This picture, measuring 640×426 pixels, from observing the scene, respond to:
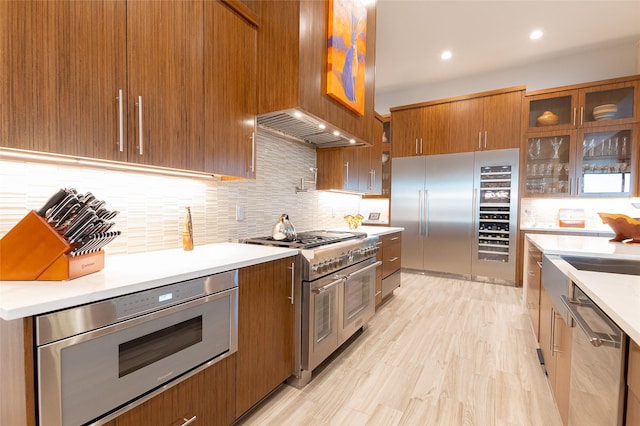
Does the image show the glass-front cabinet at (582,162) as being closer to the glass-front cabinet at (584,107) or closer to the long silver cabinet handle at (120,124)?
the glass-front cabinet at (584,107)

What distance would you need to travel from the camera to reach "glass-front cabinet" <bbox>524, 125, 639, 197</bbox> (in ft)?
12.0

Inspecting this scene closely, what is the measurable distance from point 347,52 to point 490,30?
8.28 ft

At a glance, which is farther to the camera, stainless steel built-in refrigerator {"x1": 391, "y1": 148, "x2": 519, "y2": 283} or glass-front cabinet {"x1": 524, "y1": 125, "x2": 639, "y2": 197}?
stainless steel built-in refrigerator {"x1": 391, "y1": 148, "x2": 519, "y2": 283}

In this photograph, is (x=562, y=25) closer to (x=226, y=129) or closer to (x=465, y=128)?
(x=465, y=128)

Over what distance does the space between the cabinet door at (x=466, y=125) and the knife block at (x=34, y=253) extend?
477 centimetres

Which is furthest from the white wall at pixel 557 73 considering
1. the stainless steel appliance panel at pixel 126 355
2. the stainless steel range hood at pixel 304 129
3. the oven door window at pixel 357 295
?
the stainless steel appliance panel at pixel 126 355

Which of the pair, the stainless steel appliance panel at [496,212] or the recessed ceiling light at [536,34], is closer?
the recessed ceiling light at [536,34]

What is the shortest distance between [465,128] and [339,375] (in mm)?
4080

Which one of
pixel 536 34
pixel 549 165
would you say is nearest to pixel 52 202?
pixel 536 34

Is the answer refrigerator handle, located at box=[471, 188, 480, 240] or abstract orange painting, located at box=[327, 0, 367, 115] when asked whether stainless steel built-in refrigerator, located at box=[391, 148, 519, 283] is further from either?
abstract orange painting, located at box=[327, 0, 367, 115]

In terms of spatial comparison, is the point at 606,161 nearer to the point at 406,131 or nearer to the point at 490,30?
the point at 490,30

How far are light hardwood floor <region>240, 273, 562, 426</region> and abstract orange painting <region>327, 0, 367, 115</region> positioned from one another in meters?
2.05

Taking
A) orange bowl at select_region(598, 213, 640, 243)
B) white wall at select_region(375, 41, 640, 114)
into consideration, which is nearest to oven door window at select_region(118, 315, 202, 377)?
orange bowl at select_region(598, 213, 640, 243)

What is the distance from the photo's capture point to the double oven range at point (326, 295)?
5.91 feet
